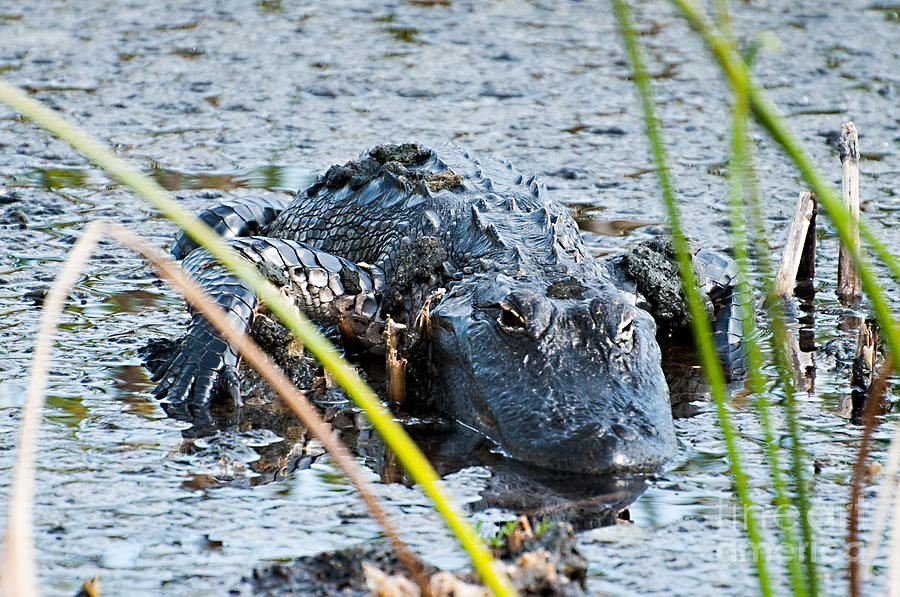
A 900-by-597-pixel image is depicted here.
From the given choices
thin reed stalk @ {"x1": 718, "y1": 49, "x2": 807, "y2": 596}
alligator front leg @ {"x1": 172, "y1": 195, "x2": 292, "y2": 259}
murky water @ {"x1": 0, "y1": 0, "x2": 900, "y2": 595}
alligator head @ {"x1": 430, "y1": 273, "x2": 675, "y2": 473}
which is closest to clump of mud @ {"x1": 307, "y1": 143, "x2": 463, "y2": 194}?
alligator front leg @ {"x1": 172, "y1": 195, "x2": 292, "y2": 259}

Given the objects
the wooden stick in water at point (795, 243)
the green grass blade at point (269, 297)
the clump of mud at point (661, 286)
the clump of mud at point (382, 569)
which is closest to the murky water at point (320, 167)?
the clump of mud at point (382, 569)

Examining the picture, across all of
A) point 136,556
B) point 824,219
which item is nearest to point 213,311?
point 136,556

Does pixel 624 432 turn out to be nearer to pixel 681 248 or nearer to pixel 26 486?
pixel 681 248

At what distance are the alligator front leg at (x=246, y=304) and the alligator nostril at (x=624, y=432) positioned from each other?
1539 mm

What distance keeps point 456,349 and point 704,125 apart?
16.5ft

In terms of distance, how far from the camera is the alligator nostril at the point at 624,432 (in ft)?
11.2

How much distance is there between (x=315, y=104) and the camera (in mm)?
8805

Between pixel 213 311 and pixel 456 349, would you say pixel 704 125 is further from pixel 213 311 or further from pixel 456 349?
pixel 213 311

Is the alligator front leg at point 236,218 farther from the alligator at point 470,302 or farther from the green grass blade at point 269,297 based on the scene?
the green grass blade at point 269,297

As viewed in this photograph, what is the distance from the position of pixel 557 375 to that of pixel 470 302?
0.63 metres

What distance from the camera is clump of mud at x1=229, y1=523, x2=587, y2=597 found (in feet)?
8.28

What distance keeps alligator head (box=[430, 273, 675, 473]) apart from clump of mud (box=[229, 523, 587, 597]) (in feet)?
2.37

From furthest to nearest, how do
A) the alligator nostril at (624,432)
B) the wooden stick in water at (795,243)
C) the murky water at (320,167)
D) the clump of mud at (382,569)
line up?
the wooden stick in water at (795,243) → the alligator nostril at (624,432) → the murky water at (320,167) → the clump of mud at (382,569)

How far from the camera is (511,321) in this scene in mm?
3848
